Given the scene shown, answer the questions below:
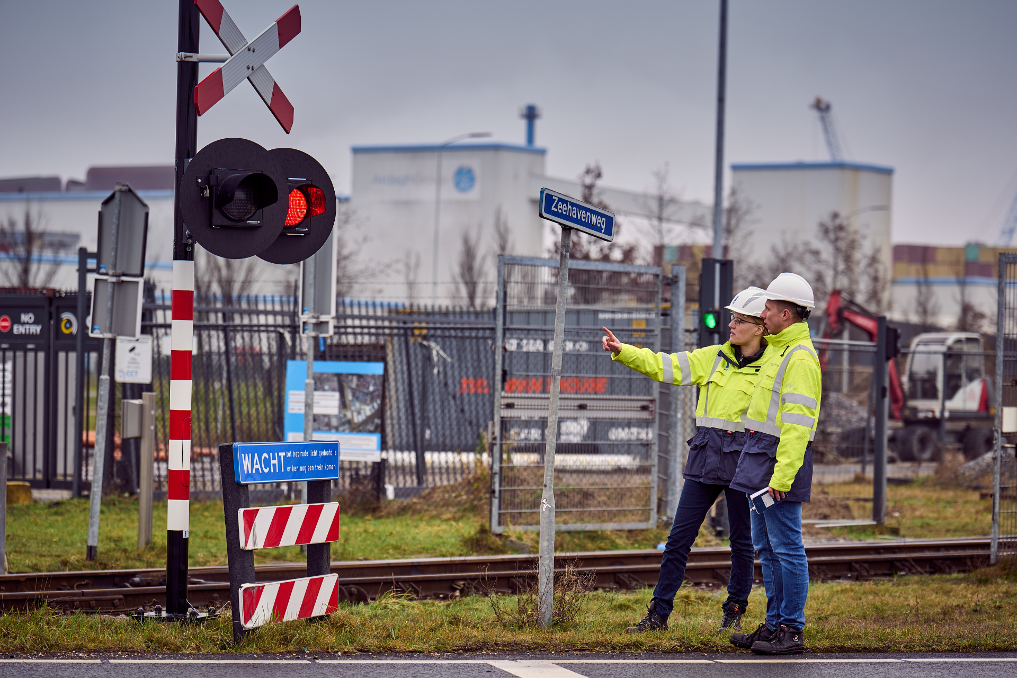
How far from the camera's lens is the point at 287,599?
639 centimetres

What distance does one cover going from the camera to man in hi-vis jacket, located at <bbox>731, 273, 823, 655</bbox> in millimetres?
6086

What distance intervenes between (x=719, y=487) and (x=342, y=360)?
317 inches

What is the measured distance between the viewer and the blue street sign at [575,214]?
631cm

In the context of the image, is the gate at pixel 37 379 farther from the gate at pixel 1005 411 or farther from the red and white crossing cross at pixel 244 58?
the gate at pixel 1005 411

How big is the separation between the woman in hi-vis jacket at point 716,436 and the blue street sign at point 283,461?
1.92 metres

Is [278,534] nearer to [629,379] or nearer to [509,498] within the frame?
[509,498]

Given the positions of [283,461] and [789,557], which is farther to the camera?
[283,461]

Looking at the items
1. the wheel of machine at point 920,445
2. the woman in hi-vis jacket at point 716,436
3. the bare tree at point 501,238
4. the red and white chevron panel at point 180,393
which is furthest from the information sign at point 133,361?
the bare tree at point 501,238

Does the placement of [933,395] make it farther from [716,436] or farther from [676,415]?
[716,436]

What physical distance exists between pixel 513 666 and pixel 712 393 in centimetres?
220

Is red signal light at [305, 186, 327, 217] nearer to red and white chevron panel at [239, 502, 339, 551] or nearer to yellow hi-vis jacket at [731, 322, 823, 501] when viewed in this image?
red and white chevron panel at [239, 502, 339, 551]

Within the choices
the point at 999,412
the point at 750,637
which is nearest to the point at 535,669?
the point at 750,637

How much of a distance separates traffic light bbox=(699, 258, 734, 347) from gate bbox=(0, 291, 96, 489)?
7.94 m

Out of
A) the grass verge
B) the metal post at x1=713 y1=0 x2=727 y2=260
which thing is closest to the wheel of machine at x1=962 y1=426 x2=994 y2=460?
the metal post at x1=713 y1=0 x2=727 y2=260
